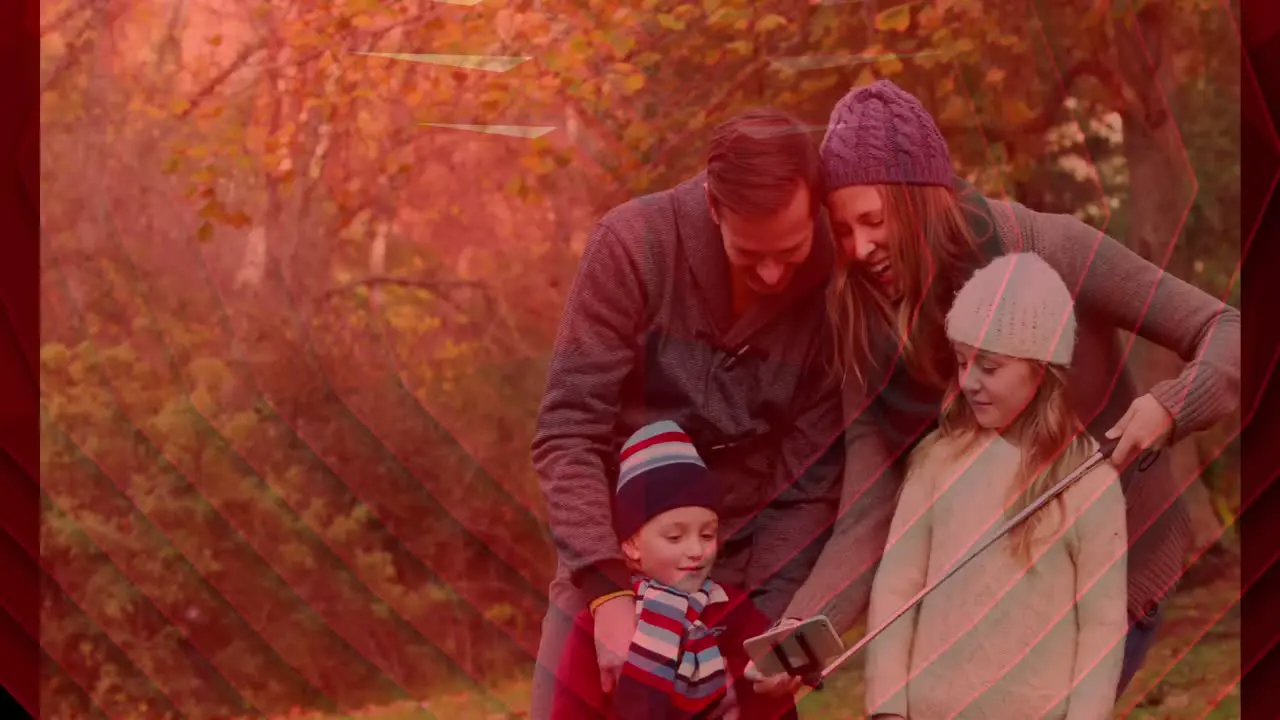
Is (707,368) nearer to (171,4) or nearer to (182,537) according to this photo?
(171,4)

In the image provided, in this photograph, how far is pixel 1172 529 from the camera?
8.09 ft

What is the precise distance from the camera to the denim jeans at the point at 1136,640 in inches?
95.9

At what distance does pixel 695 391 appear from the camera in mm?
2463

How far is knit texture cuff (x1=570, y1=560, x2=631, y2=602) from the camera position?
2.40 metres

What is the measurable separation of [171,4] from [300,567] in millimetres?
1911

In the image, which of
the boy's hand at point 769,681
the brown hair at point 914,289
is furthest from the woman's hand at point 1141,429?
the boy's hand at point 769,681

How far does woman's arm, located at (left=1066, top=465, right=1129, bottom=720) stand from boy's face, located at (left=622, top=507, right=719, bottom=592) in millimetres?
630

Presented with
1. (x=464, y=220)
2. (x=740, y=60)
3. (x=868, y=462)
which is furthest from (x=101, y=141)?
(x=868, y=462)

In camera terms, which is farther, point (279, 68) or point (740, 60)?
point (279, 68)

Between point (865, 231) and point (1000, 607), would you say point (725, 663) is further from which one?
point (865, 231)
